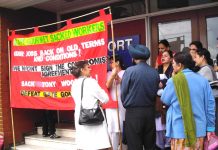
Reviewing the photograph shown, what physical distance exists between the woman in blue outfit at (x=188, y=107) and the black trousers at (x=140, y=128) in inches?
22.7

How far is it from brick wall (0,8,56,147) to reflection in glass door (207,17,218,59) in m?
3.90

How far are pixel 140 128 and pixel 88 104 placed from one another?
0.77 meters

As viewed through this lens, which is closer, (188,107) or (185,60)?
(188,107)

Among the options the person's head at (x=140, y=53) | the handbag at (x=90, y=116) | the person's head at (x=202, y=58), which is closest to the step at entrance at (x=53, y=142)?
the handbag at (x=90, y=116)

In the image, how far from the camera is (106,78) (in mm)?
5039

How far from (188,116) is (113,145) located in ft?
6.22

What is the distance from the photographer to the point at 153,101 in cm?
421

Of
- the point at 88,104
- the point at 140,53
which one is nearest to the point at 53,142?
the point at 88,104

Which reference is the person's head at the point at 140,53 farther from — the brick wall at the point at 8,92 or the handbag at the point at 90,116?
the brick wall at the point at 8,92

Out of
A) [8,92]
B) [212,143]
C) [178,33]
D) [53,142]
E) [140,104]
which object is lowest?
[53,142]

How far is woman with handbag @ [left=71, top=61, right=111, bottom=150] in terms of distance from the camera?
431 cm

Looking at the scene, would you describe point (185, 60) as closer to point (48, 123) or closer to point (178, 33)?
point (178, 33)

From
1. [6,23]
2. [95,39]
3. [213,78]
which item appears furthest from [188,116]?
[6,23]

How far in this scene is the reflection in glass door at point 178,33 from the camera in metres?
6.12
